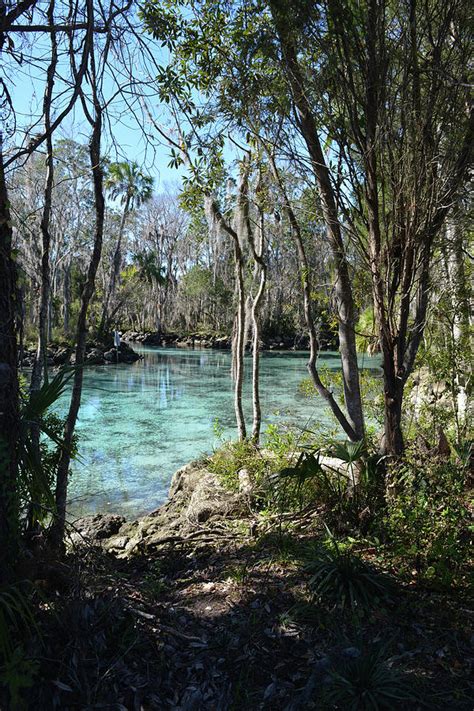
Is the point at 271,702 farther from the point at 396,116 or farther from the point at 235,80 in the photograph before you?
the point at 235,80

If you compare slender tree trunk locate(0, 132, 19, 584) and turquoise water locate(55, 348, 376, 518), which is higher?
slender tree trunk locate(0, 132, 19, 584)

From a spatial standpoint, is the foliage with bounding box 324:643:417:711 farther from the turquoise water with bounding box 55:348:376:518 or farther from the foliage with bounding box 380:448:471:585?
the turquoise water with bounding box 55:348:376:518

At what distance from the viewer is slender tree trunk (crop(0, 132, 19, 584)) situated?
257 cm

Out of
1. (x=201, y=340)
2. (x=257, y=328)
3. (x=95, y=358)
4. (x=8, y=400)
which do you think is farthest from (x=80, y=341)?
(x=201, y=340)

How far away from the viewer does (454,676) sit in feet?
8.11

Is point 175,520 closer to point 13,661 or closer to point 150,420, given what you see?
point 13,661

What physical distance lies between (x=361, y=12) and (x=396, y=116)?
804 mm

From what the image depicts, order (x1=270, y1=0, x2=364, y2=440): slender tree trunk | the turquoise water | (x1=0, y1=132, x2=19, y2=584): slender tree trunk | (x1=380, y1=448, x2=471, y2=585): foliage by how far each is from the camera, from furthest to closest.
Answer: the turquoise water → (x1=270, y1=0, x2=364, y2=440): slender tree trunk → (x1=380, y1=448, x2=471, y2=585): foliage → (x1=0, y1=132, x2=19, y2=584): slender tree trunk

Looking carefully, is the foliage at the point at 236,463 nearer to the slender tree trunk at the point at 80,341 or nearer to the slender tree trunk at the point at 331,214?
the slender tree trunk at the point at 331,214

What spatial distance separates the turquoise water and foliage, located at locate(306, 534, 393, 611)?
7.90 ft

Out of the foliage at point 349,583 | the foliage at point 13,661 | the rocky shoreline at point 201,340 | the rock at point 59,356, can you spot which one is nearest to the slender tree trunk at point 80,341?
the foliage at point 13,661

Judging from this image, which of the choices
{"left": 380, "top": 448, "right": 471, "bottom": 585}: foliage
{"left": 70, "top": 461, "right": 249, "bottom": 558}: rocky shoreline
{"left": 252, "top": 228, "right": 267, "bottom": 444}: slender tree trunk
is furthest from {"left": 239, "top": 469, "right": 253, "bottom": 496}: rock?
{"left": 380, "top": 448, "right": 471, "bottom": 585}: foliage

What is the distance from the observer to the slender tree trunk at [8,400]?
2572 mm

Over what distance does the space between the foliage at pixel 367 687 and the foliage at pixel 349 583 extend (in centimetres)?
63
